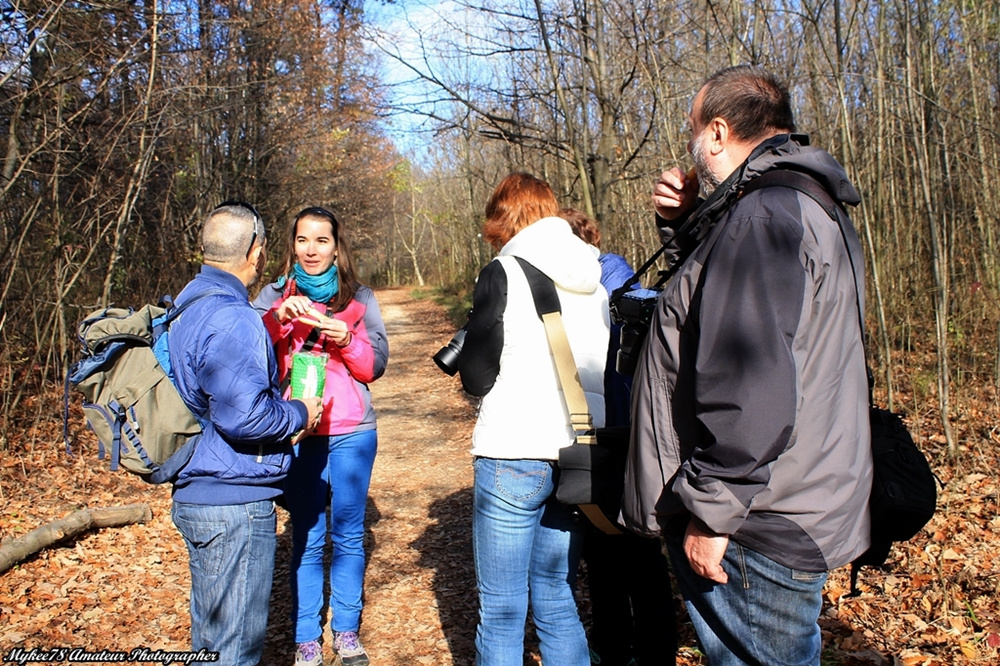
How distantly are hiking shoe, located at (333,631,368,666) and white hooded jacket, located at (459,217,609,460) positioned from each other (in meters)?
1.62

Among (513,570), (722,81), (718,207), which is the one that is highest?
(722,81)

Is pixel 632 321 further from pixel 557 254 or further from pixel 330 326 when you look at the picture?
pixel 330 326

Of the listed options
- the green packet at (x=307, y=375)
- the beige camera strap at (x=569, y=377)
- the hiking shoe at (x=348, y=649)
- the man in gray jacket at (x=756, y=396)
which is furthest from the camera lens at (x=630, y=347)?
the hiking shoe at (x=348, y=649)

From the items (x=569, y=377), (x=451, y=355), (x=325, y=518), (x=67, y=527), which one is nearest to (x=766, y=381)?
(x=569, y=377)

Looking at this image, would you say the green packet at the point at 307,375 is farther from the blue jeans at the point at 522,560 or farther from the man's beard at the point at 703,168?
the man's beard at the point at 703,168

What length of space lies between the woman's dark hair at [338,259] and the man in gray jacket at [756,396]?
2041mm

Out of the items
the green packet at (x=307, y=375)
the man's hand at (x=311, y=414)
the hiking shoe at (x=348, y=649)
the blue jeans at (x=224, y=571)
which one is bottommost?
the hiking shoe at (x=348, y=649)

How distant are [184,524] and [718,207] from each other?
2107 mm

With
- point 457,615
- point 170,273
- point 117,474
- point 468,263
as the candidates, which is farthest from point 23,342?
point 468,263

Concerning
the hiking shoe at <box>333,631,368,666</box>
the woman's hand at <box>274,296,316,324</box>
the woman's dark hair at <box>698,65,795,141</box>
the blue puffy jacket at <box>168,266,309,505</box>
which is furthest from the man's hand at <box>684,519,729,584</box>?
the hiking shoe at <box>333,631,368,666</box>

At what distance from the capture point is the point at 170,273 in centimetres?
1079

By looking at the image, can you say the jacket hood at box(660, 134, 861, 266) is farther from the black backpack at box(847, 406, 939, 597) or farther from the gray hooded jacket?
the black backpack at box(847, 406, 939, 597)

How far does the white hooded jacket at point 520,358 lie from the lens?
8.48 ft

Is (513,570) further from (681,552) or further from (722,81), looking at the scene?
(722,81)
